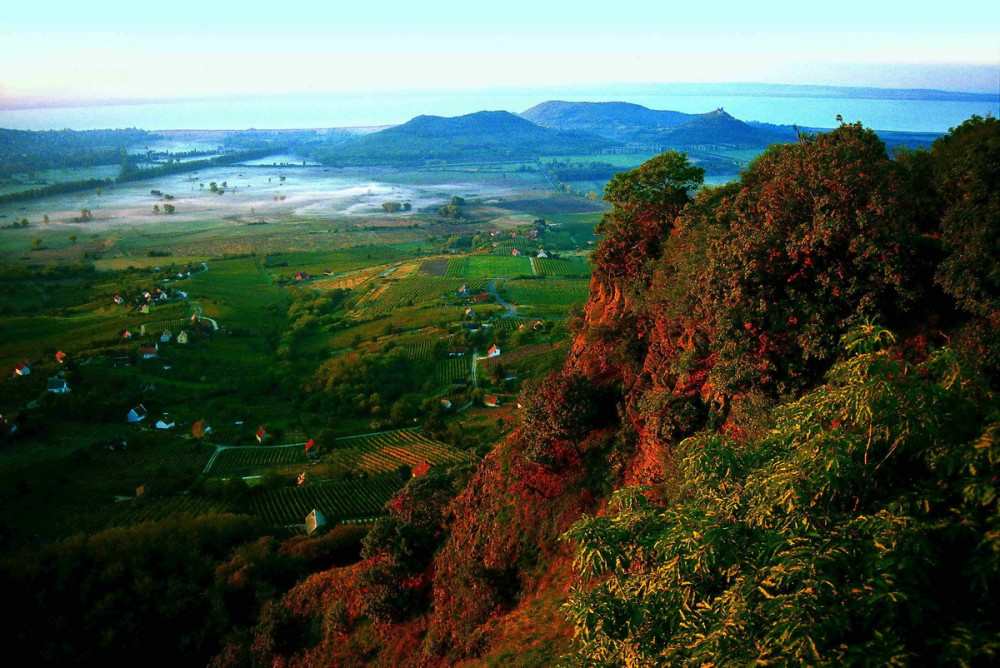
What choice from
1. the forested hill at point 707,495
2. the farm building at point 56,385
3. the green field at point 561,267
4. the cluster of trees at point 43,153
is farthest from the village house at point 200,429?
the cluster of trees at point 43,153

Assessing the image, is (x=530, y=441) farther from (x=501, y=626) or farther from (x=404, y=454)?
(x=404, y=454)

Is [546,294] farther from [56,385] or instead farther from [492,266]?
[56,385]

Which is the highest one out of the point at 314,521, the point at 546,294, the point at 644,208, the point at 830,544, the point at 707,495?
the point at 644,208

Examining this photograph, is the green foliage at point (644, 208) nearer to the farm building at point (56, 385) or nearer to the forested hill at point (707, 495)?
the forested hill at point (707, 495)

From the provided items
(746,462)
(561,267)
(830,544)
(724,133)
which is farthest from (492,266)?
(724,133)

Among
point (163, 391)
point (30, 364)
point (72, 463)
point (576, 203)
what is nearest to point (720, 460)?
point (72, 463)

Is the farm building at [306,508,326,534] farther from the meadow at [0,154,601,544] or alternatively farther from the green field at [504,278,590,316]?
the green field at [504,278,590,316]
